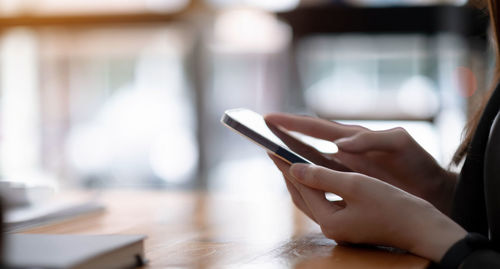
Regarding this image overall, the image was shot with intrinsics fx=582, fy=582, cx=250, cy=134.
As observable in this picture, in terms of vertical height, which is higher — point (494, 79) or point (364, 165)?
point (494, 79)

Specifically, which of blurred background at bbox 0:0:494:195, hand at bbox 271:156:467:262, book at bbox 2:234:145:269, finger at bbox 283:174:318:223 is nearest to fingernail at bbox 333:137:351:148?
finger at bbox 283:174:318:223

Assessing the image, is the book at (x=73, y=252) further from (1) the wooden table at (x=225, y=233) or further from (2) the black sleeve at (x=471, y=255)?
(2) the black sleeve at (x=471, y=255)

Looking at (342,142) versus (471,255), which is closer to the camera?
(471,255)

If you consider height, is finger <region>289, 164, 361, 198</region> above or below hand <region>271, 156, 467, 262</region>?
above

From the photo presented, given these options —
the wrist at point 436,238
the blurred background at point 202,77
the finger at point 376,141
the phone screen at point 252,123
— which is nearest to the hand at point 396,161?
the finger at point 376,141

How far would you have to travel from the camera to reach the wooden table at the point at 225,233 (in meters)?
0.69

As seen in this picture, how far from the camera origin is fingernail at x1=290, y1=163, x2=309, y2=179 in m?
0.74

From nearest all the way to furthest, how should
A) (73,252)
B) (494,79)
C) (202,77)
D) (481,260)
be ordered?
(73,252)
(481,260)
(494,79)
(202,77)

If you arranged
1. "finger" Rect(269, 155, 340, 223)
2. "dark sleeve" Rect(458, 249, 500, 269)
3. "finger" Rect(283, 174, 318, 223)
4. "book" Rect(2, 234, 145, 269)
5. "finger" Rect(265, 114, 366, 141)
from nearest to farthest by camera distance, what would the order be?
1. "book" Rect(2, 234, 145, 269)
2. "dark sleeve" Rect(458, 249, 500, 269)
3. "finger" Rect(269, 155, 340, 223)
4. "finger" Rect(283, 174, 318, 223)
5. "finger" Rect(265, 114, 366, 141)

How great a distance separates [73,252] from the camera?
545mm

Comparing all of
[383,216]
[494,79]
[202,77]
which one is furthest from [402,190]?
[202,77]

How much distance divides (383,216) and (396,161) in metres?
0.26

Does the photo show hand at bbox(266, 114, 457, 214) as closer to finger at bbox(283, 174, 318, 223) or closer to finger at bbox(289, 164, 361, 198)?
finger at bbox(283, 174, 318, 223)

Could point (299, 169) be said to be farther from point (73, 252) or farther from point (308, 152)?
point (73, 252)
